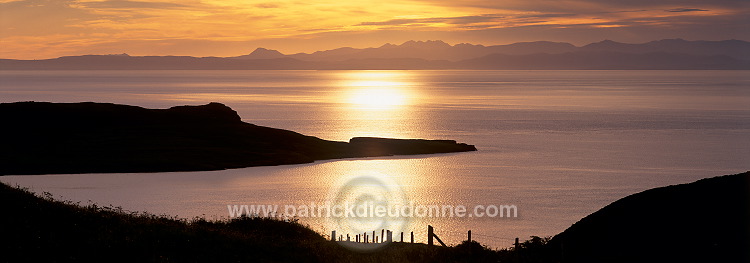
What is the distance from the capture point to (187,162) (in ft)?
351

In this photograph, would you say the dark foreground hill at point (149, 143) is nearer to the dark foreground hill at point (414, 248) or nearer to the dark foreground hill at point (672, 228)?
the dark foreground hill at point (414, 248)

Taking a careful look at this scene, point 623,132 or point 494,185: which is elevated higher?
point 623,132

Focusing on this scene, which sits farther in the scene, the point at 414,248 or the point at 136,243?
the point at 414,248

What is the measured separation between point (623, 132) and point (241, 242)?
474ft

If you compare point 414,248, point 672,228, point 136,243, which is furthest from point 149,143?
point 672,228

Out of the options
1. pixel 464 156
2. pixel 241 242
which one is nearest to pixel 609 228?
pixel 241 242

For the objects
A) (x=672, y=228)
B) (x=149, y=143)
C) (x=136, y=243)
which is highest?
(x=149, y=143)

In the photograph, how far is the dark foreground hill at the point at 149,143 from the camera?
104 metres

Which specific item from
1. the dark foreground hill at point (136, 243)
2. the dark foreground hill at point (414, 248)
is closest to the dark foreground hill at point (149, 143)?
the dark foreground hill at point (136, 243)

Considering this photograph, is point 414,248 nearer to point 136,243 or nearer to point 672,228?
point 672,228

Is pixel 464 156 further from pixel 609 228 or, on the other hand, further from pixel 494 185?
pixel 609 228

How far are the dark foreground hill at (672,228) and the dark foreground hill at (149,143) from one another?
2958 inches

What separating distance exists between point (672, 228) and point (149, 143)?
89.4 m

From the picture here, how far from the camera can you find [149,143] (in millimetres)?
113875
